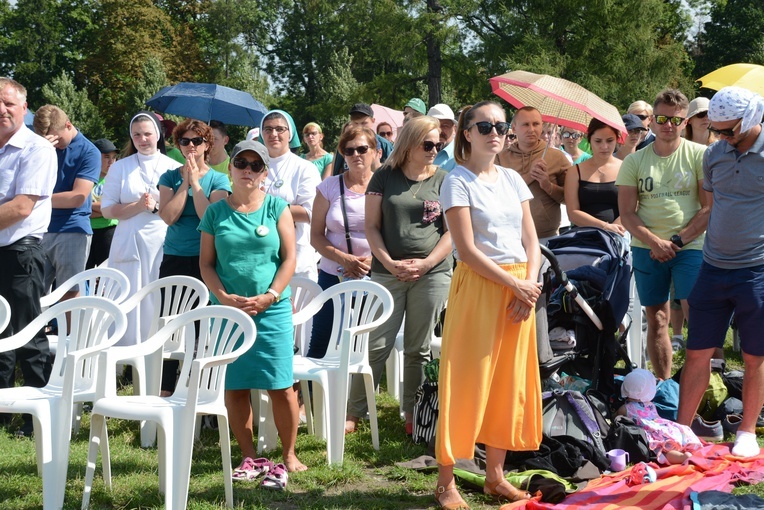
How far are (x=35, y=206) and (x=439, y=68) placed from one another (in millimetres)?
29040

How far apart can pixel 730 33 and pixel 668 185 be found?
41.9m

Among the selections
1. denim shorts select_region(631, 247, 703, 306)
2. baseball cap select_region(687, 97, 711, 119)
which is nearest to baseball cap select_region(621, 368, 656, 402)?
denim shorts select_region(631, 247, 703, 306)

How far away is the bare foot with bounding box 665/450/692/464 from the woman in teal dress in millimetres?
2128

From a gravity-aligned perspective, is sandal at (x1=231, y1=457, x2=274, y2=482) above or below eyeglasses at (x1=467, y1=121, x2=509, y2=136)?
below

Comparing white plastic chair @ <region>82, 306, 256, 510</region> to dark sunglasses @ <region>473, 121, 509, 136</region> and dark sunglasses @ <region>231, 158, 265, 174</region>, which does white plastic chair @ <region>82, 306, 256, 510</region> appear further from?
dark sunglasses @ <region>473, 121, 509, 136</region>

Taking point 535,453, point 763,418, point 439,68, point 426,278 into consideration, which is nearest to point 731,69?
point 763,418

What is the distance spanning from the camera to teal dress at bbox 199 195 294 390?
5.06 metres

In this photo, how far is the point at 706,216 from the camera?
20.9 feet

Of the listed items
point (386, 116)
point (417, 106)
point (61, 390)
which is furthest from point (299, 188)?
point (386, 116)

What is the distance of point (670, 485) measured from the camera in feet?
16.0

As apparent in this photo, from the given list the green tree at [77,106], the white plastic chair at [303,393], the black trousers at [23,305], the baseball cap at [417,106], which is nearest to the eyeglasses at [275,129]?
the white plastic chair at [303,393]

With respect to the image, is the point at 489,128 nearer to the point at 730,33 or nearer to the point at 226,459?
the point at 226,459

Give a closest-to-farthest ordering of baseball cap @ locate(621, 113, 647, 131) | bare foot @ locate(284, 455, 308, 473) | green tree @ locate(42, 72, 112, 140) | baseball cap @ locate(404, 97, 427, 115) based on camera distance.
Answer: bare foot @ locate(284, 455, 308, 473)
baseball cap @ locate(621, 113, 647, 131)
baseball cap @ locate(404, 97, 427, 115)
green tree @ locate(42, 72, 112, 140)

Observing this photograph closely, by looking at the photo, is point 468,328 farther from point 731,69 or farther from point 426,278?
point 731,69
